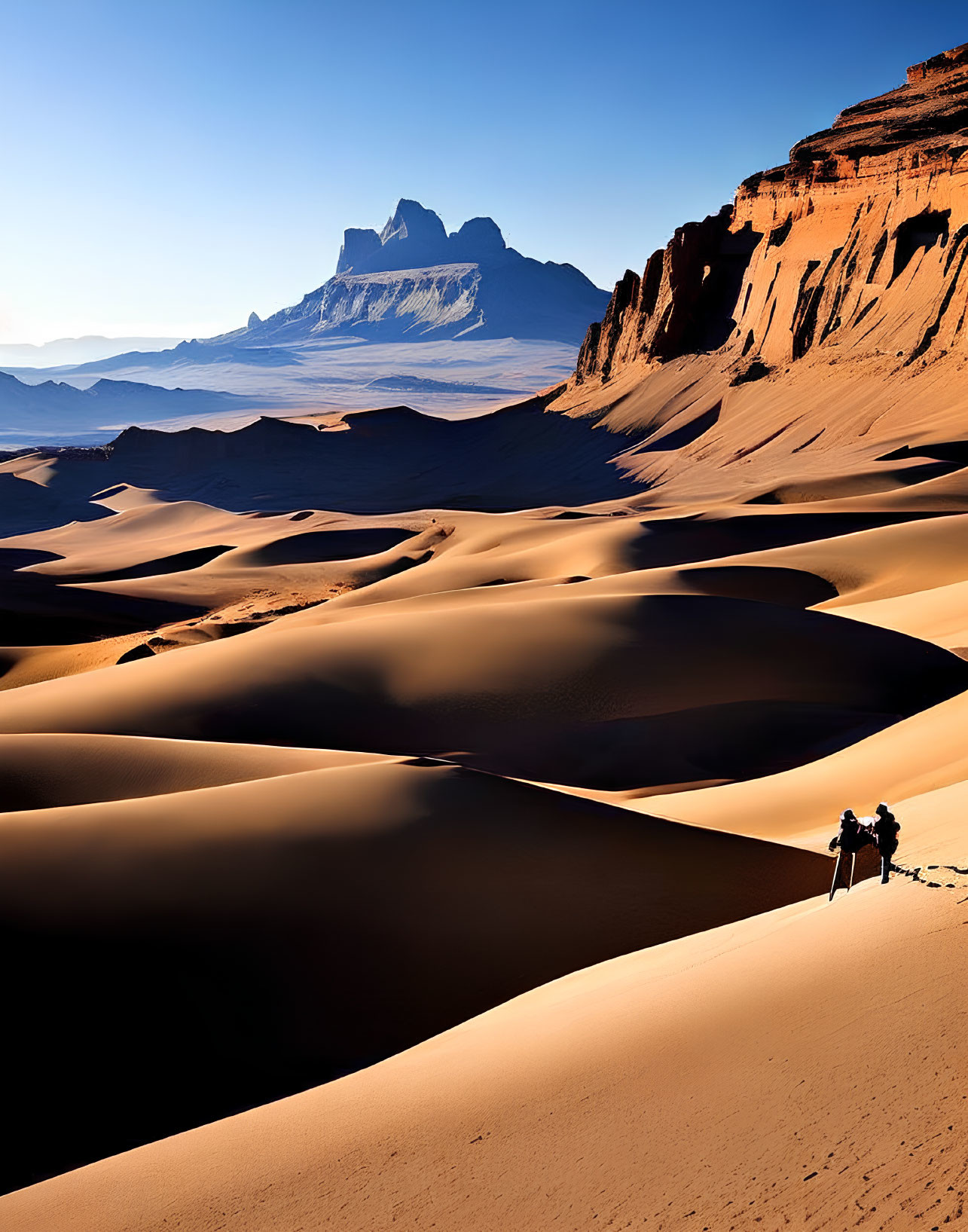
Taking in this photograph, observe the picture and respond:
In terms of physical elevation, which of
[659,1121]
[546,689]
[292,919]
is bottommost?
[546,689]

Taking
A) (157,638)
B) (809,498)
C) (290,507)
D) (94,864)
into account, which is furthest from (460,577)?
(290,507)

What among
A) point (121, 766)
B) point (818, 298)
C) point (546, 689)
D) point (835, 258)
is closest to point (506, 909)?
point (121, 766)

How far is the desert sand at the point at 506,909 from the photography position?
131 inches

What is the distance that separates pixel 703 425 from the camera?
50062mm

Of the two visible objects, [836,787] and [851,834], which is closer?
[851,834]

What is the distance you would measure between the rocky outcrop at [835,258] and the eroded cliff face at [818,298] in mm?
80

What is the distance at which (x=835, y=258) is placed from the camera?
46.5m

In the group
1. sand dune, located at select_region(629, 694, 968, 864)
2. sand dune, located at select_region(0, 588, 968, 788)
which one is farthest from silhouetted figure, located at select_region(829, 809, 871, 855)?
sand dune, located at select_region(0, 588, 968, 788)

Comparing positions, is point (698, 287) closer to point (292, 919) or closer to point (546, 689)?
point (546, 689)

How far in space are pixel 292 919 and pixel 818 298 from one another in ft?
150

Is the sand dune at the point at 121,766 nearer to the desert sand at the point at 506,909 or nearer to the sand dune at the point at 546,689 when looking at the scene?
the desert sand at the point at 506,909

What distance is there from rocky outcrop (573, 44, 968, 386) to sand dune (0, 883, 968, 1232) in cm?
4035

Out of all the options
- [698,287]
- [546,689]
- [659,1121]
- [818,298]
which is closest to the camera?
[659,1121]

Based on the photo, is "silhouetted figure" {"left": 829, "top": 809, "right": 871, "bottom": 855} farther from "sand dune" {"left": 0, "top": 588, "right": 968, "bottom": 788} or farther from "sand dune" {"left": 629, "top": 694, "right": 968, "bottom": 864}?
"sand dune" {"left": 0, "top": 588, "right": 968, "bottom": 788}
